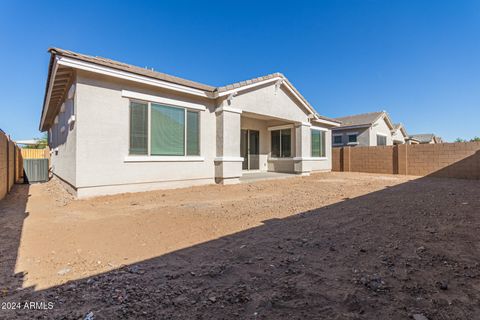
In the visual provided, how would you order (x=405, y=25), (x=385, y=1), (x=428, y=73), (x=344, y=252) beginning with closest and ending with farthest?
1. (x=344, y=252)
2. (x=385, y=1)
3. (x=405, y=25)
4. (x=428, y=73)

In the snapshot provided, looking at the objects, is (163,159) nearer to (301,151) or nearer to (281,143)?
(301,151)

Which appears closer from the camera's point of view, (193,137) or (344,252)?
(344,252)

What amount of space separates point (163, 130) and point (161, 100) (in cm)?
107

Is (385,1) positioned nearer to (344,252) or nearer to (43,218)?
(344,252)

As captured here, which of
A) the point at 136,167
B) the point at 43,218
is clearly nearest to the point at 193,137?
the point at 136,167

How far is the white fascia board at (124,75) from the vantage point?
21.8 feet

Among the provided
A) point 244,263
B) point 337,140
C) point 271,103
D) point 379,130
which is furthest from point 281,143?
point 379,130

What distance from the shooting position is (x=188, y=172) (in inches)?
375

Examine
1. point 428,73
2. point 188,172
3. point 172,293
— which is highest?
point 428,73

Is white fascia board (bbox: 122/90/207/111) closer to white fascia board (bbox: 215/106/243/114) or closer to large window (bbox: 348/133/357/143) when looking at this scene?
white fascia board (bbox: 215/106/243/114)

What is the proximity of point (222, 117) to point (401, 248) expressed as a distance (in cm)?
796

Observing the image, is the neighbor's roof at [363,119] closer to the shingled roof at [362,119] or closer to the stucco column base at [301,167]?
the shingled roof at [362,119]

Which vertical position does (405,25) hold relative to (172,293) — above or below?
above

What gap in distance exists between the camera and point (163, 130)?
8672 mm
